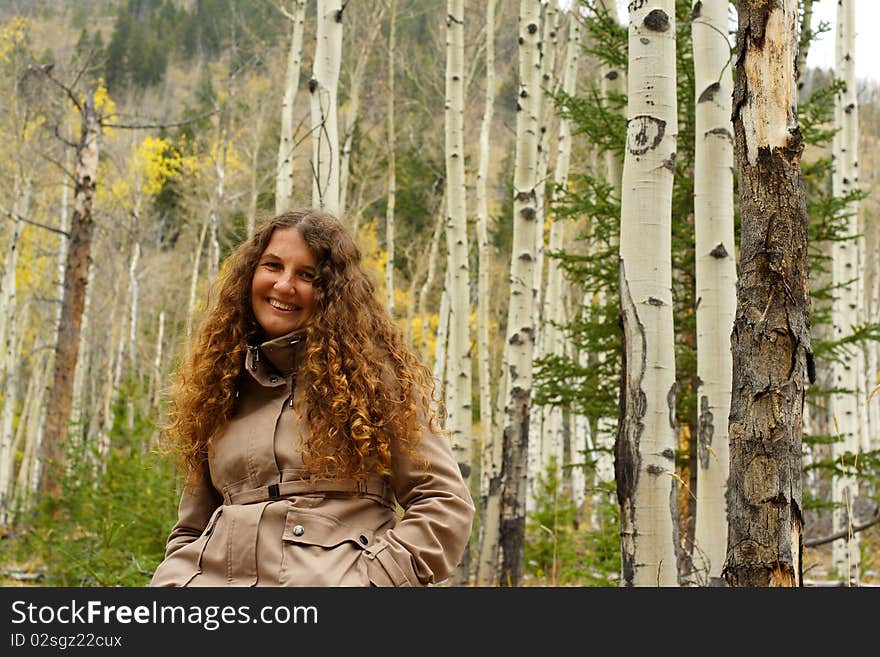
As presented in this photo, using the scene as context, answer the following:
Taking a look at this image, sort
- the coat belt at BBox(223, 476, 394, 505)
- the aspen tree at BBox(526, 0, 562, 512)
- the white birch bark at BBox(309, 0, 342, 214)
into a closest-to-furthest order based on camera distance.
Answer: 1. the coat belt at BBox(223, 476, 394, 505)
2. the white birch bark at BBox(309, 0, 342, 214)
3. the aspen tree at BBox(526, 0, 562, 512)

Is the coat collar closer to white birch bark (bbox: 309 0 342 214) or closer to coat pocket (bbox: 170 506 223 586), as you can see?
coat pocket (bbox: 170 506 223 586)

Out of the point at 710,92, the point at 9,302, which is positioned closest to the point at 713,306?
the point at 710,92

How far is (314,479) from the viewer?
2.20 m

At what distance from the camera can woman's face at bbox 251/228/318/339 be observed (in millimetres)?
2432

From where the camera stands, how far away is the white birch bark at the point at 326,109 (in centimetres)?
518

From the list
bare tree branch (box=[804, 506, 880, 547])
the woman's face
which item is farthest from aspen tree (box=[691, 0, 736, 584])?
the woman's face

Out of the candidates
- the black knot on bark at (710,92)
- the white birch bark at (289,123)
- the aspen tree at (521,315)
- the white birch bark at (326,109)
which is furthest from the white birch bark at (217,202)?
the black knot on bark at (710,92)

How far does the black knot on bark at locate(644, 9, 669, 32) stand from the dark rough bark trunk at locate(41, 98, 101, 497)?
8.24 metres

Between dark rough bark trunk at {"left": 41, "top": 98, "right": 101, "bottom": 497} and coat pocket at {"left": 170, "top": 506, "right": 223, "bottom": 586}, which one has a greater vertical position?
dark rough bark trunk at {"left": 41, "top": 98, "right": 101, "bottom": 497}

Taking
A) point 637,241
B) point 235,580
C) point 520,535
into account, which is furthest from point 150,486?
point 235,580

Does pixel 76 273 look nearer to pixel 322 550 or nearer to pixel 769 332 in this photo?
pixel 322 550

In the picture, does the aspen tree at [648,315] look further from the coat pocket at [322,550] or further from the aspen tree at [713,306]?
the coat pocket at [322,550]

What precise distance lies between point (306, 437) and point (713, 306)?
9.10ft

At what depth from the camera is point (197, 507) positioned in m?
2.46
